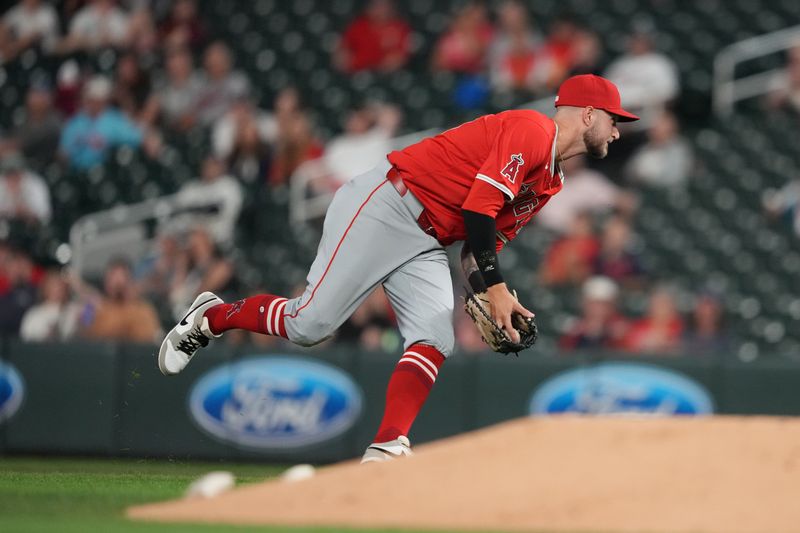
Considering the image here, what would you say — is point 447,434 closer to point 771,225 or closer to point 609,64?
point 771,225

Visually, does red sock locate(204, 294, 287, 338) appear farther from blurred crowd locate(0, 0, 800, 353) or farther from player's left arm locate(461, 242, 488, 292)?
blurred crowd locate(0, 0, 800, 353)

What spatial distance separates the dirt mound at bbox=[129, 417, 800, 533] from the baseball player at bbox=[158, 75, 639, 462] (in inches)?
27.6

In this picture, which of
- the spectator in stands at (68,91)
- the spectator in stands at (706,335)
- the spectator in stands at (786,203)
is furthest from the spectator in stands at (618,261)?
the spectator in stands at (68,91)

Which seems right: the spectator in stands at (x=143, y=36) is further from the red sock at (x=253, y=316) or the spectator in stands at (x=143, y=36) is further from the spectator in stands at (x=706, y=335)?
the red sock at (x=253, y=316)

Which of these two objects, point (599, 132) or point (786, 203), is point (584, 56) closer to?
point (786, 203)

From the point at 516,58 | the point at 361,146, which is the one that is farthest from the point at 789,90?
the point at 361,146

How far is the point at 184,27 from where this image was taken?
524 inches

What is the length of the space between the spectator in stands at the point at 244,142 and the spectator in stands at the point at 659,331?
3.75 m

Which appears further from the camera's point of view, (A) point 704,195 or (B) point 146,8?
(B) point 146,8

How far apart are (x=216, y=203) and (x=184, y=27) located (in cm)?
274

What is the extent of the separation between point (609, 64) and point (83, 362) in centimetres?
537

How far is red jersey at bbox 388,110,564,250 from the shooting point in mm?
5262

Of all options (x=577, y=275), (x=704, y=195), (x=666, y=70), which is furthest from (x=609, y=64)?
(x=577, y=275)

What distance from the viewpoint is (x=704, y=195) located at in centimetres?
1134
